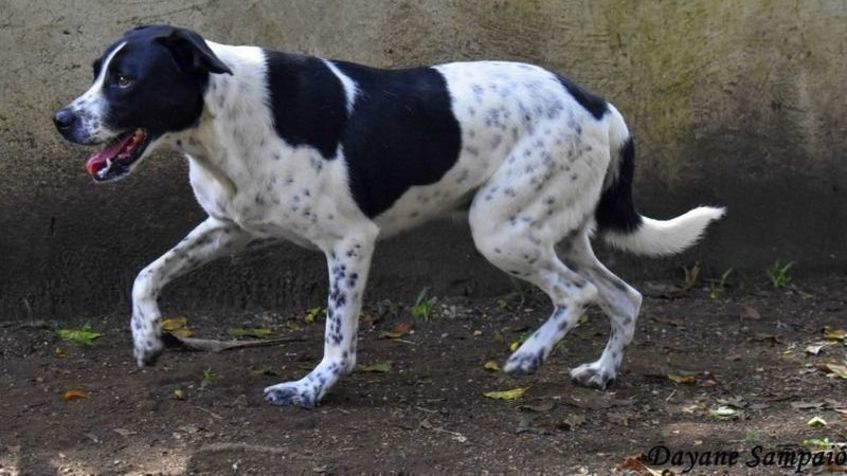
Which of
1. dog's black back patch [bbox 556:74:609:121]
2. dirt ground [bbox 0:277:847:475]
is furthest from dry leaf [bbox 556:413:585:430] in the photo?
dog's black back patch [bbox 556:74:609:121]

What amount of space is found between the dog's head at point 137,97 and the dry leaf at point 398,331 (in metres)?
1.69

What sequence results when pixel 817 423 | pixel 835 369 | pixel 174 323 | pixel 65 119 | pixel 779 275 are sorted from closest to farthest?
pixel 65 119 → pixel 817 423 → pixel 835 369 → pixel 174 323 → pixel 779 275

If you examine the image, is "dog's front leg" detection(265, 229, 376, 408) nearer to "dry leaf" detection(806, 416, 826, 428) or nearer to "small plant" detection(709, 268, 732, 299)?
"dry leaf" detection(806, 416, 826, 428)

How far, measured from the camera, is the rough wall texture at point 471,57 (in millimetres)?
6012

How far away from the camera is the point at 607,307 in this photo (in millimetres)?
5562

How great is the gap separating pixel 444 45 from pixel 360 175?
4.42 feet

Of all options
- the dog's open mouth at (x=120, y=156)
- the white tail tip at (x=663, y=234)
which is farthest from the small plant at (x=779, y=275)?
the dog's open mouth at (x=120, y=156)

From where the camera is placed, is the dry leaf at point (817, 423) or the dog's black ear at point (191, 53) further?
the dry leaf at point (817, 423)

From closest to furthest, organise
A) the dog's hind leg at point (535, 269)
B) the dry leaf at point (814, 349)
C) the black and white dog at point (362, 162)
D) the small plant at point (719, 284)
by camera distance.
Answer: the black and white dog at point (362, 162)
the dog's hind leg at point (535, 269)
the dry leaf at point (814, 349)
the small plant at point (719, 284)

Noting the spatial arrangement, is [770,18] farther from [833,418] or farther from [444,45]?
[833,418]

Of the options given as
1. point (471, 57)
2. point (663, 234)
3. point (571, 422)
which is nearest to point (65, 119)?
point (571, 422)

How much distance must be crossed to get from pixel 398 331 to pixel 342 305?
3.70 ft

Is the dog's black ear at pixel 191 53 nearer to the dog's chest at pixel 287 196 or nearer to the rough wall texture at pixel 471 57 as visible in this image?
the dog's chest at pixel 287 196

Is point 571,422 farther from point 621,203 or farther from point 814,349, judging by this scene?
point 814,349
